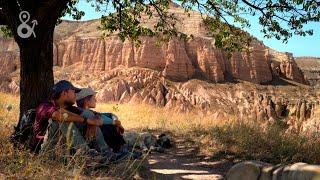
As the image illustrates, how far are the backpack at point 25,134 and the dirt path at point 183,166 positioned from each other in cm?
159

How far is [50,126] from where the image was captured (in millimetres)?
6270

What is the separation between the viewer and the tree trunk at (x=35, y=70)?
8781 mm

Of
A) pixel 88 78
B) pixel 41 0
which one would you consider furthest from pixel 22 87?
pixel 88 78

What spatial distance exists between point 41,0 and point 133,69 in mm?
69155

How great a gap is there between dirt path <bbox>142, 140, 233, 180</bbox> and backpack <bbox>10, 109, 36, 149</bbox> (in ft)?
5.21

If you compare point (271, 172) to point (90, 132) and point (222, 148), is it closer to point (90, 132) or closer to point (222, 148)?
point (90, 132)

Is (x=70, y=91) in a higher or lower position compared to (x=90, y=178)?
higher

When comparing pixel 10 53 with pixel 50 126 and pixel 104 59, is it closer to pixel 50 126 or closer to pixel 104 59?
pixel 104 59

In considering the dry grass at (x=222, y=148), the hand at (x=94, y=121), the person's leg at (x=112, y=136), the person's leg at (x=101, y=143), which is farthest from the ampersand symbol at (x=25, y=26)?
the hand at (x=94, y=121)

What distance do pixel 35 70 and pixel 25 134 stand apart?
6.58ft

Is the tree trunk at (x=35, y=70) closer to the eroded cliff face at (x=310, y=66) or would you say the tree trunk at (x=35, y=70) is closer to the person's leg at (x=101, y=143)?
the person's leg at (x=101, y=143)

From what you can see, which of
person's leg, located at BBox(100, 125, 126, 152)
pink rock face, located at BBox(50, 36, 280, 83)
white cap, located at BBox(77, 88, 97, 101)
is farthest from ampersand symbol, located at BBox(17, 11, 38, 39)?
pink rock face, located at BBox(50, 36, 280, 83)

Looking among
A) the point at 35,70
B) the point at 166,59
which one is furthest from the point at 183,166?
the point at 166,59

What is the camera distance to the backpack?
6.84 m
